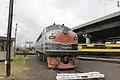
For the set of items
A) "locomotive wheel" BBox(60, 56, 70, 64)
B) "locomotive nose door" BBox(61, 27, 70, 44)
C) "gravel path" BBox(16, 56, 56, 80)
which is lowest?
"gravel path" BBox(16, 56, 56, 80)

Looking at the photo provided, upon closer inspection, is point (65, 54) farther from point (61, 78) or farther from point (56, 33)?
point (61, 78)

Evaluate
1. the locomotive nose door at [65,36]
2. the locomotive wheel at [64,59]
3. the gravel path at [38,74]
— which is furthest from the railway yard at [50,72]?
the locomotive nose door at [65,36]

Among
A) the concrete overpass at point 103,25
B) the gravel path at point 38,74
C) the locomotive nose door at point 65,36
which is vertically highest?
the concrete overpass at point 103,25

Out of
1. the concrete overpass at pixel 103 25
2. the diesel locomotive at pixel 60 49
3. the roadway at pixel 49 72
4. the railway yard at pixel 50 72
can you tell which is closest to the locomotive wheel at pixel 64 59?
the diesel locomotive at pixel 60 49

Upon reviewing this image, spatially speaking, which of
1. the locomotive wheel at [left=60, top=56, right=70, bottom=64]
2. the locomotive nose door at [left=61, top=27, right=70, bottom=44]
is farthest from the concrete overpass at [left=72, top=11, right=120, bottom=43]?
the locomotive wheel at [left=60, top=56, right=70, bottom=64]

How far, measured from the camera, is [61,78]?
27.0 feet

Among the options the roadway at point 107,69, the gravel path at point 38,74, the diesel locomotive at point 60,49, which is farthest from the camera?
the diesel locomotive at point 60,49

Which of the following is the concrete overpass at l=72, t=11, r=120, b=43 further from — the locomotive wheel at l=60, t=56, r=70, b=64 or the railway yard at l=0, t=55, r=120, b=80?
the locomotive wheel at l=60, t=56, r=70, b=64

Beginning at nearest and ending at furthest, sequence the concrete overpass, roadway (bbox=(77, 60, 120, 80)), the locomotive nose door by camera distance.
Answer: roadway (bbox=(77, 60, 120, 80)) < the locomotive nose door < the concrete overpass

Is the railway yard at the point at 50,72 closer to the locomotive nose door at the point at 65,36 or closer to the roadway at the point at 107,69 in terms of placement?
the roadway at the point at 107,69

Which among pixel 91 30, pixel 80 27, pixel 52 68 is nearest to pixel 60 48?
pixel 52 68

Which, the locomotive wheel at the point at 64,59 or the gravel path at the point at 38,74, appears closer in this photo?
the gravel path at the point at 38,74

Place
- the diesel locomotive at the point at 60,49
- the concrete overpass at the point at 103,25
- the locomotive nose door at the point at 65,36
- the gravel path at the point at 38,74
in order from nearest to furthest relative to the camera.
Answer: the gravel path at the point at 38,74, the diesel locomotive at the point at 60,49, the locomotive nose door at the point at 65,36, the concrete overpass at the point at 103,25

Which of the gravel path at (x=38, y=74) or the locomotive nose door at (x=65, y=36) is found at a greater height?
the locomotive nose door at (x=65, y=36)
